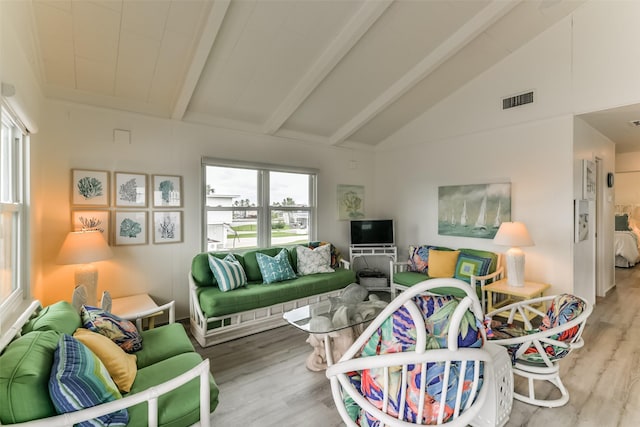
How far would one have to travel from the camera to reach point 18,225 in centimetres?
231

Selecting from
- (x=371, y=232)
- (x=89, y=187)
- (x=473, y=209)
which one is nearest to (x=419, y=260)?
(x=371, y=232)

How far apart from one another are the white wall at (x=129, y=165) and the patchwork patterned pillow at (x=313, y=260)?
1.35m

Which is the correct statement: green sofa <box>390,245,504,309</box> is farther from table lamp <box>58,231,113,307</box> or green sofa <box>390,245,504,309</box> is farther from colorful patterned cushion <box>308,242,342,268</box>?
table lamp <box>58,231,113,307</box>

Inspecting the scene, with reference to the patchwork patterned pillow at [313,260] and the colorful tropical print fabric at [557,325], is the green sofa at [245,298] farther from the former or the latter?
the colorful tropical print fabric at [557,325]

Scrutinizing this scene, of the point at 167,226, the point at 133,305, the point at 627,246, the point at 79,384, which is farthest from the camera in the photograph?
the point at 627,246

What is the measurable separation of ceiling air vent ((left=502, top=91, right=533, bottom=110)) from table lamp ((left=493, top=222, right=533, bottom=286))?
1.62 meters

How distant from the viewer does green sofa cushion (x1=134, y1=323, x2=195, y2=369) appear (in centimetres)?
197

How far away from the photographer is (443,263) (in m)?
4.15

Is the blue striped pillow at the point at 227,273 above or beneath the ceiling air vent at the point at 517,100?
beneath

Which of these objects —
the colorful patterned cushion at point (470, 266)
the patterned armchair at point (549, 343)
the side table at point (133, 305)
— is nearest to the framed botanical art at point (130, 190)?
the side table at point (133, 305)

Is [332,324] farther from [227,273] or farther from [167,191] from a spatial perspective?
[167,191]

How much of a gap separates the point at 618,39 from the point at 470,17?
1.66m

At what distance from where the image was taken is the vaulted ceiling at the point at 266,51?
99.3 inches

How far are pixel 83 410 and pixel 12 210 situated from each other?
1.75 metres
